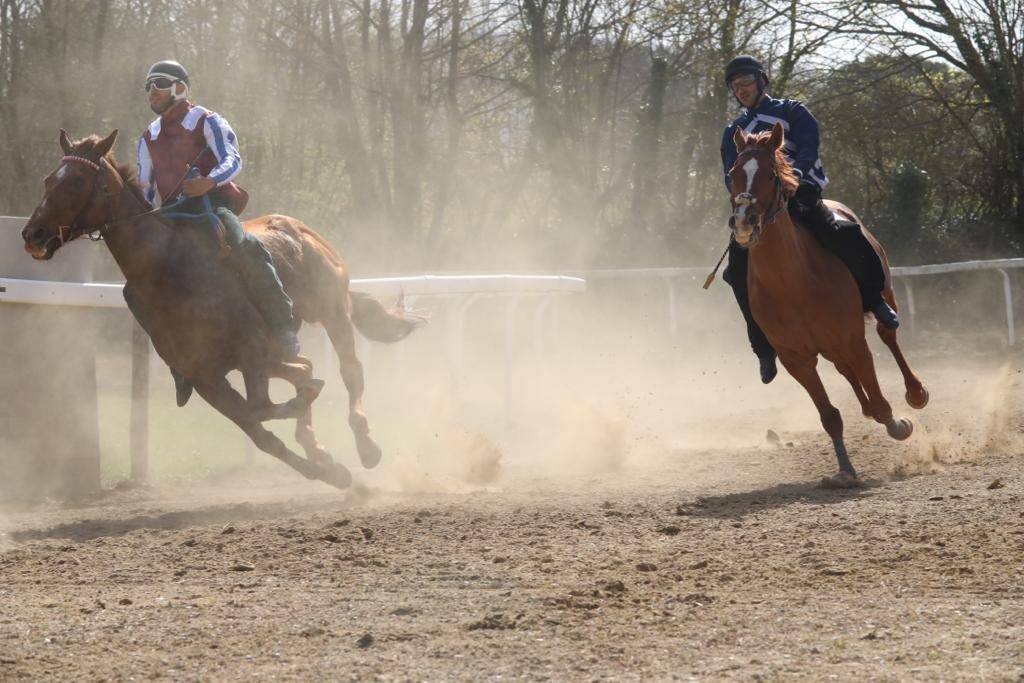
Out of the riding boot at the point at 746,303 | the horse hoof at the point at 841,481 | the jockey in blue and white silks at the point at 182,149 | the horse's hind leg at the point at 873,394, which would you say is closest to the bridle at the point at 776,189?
the riding boot at the point at 746,303

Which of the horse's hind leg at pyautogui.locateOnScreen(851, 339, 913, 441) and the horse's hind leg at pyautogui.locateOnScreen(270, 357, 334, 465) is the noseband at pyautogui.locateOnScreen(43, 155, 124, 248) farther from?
the horse's hind leg at pyautogui.locateOnScreen(851, 339, 913, 441)

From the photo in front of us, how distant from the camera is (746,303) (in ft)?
27.9

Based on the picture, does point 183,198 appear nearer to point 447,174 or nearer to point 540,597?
point 540,597

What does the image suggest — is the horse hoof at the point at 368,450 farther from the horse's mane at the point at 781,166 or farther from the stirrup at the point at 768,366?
the horse's mane at the point at 781,166

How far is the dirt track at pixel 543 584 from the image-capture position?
4027mm

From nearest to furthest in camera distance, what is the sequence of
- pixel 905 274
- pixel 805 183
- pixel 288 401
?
pixel 288 401 < pixel 805 183 < pixel 905 274

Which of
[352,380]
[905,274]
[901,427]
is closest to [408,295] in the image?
[352,380]

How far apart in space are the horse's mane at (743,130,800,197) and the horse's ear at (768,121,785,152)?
0.9 inches

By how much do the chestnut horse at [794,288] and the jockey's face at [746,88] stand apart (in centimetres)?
55

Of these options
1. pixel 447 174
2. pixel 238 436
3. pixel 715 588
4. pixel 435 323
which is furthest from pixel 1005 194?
pixel 715 588

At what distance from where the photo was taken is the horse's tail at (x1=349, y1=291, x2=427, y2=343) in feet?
30.9

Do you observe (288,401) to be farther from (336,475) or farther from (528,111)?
(528,111)

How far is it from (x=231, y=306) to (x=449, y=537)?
2.19 meters

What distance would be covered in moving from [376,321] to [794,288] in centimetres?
318
